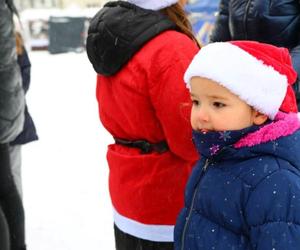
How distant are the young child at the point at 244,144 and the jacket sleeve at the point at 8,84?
4.10 ft

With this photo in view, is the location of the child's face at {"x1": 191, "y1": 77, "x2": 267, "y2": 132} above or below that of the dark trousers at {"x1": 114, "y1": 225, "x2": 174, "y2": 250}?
above

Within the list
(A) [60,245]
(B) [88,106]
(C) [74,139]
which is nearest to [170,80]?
(A) [60,245]

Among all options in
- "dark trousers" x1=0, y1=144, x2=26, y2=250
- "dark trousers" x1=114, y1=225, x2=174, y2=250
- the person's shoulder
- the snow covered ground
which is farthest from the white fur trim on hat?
the snow covered ground

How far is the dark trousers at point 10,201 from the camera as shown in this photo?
105 inches

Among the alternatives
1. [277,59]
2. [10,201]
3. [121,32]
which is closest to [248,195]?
[277,59]

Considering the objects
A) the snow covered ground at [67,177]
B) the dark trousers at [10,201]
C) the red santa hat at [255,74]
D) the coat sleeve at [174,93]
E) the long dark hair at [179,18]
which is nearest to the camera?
the red santa hat at [255,74]

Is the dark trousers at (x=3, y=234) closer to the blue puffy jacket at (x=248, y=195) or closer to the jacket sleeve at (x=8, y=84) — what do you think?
the jacket sleeve at (x=8, y=84)

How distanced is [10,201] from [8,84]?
2.04 feet

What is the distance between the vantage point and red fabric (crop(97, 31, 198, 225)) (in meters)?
1.82

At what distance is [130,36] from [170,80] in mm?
217

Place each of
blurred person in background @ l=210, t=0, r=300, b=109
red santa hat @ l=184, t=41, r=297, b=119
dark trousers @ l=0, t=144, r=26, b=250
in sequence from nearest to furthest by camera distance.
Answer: red santa hat @ l=184, t=41, r=297, b=119
blurred person in background @ l=210, t=0, r=300, b=109
dark trousers @ l=0, t=144, r=26, b=250

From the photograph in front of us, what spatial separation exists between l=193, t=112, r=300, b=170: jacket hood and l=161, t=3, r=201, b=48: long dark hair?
66 centimetres

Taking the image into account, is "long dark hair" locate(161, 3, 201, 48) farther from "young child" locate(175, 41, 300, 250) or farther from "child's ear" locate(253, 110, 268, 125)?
"child's ear" locate(253, 110, 268, 125)

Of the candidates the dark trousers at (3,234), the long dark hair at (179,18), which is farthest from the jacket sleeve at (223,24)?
the dark trousers at (3,234)
